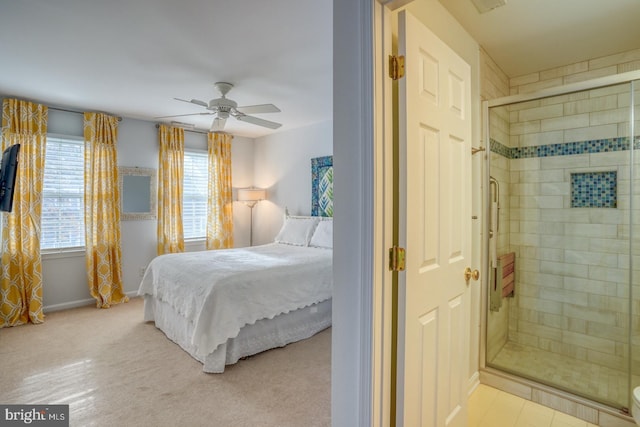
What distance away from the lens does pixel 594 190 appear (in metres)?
2.46

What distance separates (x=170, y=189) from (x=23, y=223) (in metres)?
1.64

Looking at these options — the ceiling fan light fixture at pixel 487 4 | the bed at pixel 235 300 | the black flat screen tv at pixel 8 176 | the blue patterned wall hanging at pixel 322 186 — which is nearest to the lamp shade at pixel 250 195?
the blue patterned wall hanging at pixel 322 186

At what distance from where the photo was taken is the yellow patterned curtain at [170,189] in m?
4.48

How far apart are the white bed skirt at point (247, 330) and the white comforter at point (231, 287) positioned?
104mm

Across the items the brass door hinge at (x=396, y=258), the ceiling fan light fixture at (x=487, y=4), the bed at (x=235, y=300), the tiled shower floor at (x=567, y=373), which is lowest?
the tiled shower floor at (x=567, y=373)

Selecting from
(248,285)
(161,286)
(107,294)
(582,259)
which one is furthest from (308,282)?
(107,294)

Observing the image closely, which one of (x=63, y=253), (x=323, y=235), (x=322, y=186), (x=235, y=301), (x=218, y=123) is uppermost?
(x=218, y=123)

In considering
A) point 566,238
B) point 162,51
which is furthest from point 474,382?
point 162,51

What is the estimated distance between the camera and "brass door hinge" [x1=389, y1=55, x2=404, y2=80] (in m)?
1.16

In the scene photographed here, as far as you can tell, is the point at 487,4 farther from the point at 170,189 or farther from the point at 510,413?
the point at 170,189

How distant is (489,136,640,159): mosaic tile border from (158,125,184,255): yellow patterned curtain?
13.6 ft

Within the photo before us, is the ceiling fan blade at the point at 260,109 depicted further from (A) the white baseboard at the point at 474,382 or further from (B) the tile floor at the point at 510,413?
(B) the tile floor at the point at 510,413

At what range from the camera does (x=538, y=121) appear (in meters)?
2.62

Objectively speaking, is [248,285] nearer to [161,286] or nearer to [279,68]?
[161,286]
